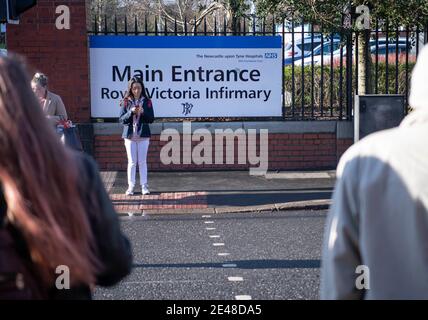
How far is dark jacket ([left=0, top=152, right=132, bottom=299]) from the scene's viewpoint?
2404 mm

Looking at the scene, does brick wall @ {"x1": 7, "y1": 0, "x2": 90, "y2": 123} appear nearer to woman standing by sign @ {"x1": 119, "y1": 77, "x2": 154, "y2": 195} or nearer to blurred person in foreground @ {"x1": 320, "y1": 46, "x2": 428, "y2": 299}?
woman standing by sign @ {"x1": 119, "y1": 77, "x2": 154, "y2": 195}

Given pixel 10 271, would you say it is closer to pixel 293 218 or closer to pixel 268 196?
pixel 293 218

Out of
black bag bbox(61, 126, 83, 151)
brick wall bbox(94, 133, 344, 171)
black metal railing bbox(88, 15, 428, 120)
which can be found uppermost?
black metal railing bbox(88, 15, 428, 120)

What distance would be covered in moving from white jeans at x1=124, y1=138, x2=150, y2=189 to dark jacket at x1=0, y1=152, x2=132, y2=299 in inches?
344

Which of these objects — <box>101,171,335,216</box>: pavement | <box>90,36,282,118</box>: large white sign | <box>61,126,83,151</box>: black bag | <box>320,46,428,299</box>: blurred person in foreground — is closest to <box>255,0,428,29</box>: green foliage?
<box>90,36,282,118</box>: large white sign

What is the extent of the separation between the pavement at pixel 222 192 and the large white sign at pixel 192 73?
1.12 meters

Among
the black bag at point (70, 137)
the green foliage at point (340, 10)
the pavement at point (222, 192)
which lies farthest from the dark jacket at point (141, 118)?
the green foliage at point (340, 10)

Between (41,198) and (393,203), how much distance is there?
3.33 feet

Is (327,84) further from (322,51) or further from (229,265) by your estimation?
(229,265)

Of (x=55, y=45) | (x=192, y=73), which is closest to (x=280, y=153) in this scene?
(x=192, y=73)

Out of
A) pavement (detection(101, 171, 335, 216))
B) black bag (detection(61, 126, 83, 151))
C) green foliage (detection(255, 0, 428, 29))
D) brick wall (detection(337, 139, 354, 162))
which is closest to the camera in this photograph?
black bag (detection(61, 126, 83, 151))

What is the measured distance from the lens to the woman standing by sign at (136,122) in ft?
36.4
